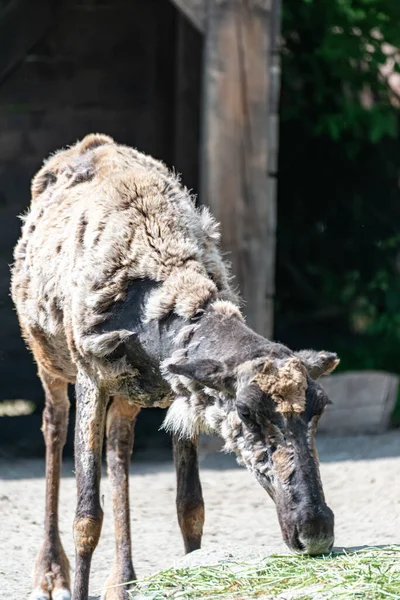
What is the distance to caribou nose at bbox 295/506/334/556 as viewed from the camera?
395 cm

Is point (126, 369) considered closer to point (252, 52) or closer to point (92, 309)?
point (92, 309)

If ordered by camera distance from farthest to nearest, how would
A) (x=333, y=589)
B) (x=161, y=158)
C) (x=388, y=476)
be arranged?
(x=161, y=158) < (x=388, y=476) < (x=333, y=589)

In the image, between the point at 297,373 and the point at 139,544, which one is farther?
the point at 139,544

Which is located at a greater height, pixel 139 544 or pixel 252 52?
pixel 252 52

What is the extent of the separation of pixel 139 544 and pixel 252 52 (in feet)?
11.2

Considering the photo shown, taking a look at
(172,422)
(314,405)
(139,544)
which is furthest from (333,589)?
(139,544)

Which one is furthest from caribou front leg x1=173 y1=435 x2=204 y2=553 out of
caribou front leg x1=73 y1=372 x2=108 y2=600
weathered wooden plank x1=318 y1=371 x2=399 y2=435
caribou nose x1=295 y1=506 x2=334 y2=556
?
weathered wooden plank x1=318 y1=371 x2=399 y2=435

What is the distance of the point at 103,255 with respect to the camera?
16.1 feet

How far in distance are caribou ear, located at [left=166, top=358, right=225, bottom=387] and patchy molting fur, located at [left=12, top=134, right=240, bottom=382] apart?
360 millimetres

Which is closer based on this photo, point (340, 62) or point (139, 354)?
point (139, 354)

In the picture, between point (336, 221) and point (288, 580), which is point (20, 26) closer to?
point (336, 221)

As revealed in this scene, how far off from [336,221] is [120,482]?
4.82 metres

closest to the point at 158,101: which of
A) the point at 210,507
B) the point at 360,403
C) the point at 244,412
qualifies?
the point at 360,403

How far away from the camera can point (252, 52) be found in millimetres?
7570
